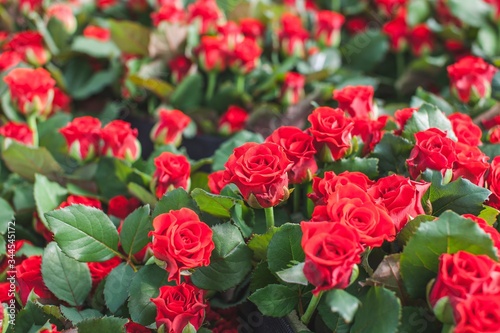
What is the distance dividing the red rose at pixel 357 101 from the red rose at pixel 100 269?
0.38 meters

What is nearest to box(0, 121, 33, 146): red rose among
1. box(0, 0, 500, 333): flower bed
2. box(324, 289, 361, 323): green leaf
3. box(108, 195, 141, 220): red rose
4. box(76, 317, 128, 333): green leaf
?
box(0, 0, 500, 333): flower bed

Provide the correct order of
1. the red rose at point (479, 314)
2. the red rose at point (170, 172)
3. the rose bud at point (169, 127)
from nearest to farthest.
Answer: the red rose at point (479, 314)
the red rose at point (170, 172)
the rose bud at point (169, 127)

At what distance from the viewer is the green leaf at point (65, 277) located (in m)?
0.77

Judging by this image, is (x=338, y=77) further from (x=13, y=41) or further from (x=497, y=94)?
(x=13, y=41)

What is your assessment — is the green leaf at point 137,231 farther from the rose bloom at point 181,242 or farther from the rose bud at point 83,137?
the rose bud at point 83,137

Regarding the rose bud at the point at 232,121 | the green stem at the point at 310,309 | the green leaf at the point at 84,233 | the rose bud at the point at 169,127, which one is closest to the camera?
the green stem at the point at 310,309

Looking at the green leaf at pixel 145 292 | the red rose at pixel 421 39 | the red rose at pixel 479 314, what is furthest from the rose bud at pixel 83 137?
the red rose at pixel 421 39

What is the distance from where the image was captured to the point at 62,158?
1101 millimetres

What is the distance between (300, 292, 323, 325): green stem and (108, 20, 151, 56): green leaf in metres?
0.87

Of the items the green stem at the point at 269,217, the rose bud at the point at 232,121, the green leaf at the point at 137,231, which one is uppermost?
the green stem at the point at 269,217

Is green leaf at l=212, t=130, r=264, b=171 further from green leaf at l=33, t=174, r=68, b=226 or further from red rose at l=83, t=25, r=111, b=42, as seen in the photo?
red rose at l=83, t=25, r=111, b=42

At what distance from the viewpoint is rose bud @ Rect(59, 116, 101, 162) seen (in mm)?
948

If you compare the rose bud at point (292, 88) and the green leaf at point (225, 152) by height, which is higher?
the green leaf at point (225, 152)

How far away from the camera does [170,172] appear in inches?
32.2
